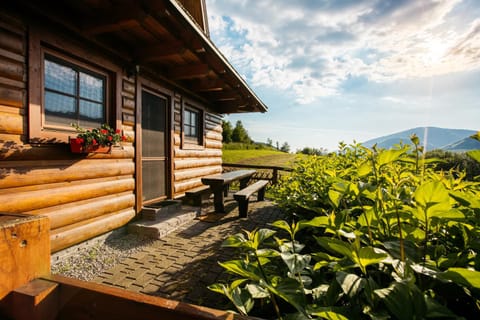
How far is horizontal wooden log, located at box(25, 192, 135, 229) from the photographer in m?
2.53

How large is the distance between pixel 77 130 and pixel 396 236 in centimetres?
338

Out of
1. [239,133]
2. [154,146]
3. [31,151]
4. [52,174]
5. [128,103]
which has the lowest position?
[52,174]

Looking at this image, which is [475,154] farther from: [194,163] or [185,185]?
[194,163]

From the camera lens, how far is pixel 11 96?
2178 millimetres

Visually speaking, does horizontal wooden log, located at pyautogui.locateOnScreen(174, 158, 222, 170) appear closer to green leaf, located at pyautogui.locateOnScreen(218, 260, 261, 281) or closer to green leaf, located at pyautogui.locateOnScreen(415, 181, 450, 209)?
green leaf, located at pyautogui.locateOnScreen(218, 260, 261, 281)

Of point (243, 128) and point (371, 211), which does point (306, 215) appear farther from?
point (243, 128)

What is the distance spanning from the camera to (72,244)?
274 centimetres

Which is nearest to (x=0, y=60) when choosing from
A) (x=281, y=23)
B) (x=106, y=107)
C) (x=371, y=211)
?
(x=106, y=107)

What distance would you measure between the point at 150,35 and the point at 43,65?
1391 mm

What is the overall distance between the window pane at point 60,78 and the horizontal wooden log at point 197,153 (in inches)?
92.1

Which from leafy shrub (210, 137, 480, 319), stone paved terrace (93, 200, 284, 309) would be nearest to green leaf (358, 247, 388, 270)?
leafy shrub (210, 137, 480, 319)

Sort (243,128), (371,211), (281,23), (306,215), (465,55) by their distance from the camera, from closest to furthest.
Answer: (371,211) < (465,55) < (306,215) < (281,23) < (243,128)

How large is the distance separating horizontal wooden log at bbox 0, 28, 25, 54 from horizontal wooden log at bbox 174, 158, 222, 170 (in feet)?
9.95

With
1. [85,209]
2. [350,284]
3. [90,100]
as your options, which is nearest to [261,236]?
[350,284]
